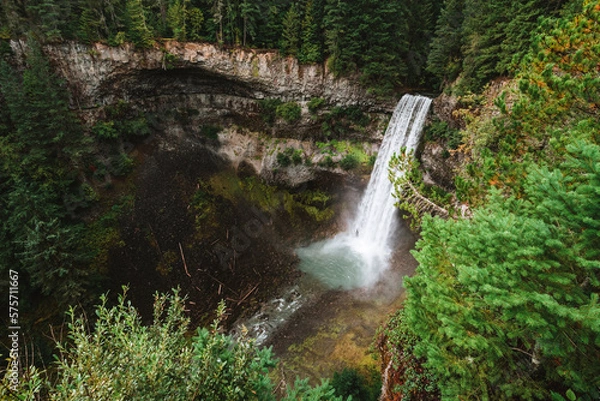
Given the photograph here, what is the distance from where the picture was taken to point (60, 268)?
15.0m

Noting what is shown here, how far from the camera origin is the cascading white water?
20.0 meters

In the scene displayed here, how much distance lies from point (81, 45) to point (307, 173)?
20725 millimetres

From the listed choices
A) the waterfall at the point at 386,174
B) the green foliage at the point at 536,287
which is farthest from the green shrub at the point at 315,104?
the green foliage at the point at 536,287

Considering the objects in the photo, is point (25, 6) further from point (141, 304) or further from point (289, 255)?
point (289, 255)

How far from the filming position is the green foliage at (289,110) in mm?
24953

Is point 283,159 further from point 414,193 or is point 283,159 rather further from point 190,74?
point 414,193

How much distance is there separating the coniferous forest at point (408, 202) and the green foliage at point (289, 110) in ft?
10.3

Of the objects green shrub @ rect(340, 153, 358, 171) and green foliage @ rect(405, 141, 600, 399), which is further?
green shrub @ rect(340, 153, 358, 171)

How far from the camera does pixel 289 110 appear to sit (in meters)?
25.0

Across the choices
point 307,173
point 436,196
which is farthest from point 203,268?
point 436,196

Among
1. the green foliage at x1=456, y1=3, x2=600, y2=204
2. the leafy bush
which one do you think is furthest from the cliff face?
the green foliage at x1=456, y1=3, x2=600, y2=204

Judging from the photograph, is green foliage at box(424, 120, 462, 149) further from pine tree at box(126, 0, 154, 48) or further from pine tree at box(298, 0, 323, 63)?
pine tree at box(126, 0, 154, 48)

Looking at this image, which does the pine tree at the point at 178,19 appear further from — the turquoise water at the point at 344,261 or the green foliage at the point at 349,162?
the turquoise water at the point at 344,261

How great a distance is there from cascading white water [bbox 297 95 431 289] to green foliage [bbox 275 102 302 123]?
8105 mm
